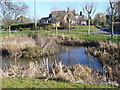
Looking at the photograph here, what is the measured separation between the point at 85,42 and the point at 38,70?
1282 cm

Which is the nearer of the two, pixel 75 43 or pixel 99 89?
pixel 99 89

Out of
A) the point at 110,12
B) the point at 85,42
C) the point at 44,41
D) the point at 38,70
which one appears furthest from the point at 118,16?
the point at 38,70

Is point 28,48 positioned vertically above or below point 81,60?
above

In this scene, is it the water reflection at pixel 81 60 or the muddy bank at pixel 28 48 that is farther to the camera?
the muddy bank at pixel 28 48

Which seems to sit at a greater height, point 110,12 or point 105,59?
point 110,12

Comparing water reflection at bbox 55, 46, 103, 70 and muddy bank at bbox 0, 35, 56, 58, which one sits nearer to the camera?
water reflection at bbox 55, 46, 103, 70

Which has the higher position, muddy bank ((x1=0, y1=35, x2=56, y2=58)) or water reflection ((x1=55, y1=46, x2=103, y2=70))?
muddy bank ((x1=0, y1=35, x2=56, y2=58))

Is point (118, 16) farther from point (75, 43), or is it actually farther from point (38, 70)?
point (38, 70)

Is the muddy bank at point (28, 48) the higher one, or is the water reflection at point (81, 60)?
the muddy bank at point (28, 48)

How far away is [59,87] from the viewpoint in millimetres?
4984

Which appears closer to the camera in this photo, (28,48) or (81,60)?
(81,60)

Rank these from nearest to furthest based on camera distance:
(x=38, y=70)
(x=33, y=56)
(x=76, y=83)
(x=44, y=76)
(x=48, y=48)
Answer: (x=76, y=83) → (x=44, y=76) → (x=38, y=70) → (x=33, y=56) → (x=48, y=48)

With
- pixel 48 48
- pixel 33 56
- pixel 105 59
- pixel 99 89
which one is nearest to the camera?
pixel 99 89

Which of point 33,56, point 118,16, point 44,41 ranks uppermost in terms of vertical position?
point 118,16
